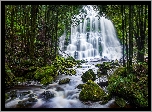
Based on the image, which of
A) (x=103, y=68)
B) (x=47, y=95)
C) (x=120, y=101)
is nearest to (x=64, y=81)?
(x=47, y=95)

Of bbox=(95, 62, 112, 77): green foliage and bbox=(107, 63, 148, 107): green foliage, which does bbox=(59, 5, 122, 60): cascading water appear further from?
bbox=(107, 63, 148, 107): green foliage

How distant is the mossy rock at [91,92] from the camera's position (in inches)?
188

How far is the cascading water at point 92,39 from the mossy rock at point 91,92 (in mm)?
572

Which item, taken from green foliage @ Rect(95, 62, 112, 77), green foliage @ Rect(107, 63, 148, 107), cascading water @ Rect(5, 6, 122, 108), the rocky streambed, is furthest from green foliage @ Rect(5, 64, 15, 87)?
green foliage @ Rect(107, 63, 148, 107)

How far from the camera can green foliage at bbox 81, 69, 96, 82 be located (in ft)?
16.2

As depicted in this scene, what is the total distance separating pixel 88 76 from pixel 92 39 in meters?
1.38

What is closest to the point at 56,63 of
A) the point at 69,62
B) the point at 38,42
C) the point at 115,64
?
the point at 69,62

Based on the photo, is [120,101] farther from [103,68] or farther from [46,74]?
[46,74]

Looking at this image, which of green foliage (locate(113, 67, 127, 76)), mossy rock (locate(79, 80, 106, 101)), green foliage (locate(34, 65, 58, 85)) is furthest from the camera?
green foliage (locate(34, 65, 58, 85))

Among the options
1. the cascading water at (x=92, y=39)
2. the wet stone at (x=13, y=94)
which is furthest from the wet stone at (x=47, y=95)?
the cascading water at (x=92, y=39)

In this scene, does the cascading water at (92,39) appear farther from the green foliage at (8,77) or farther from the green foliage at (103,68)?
the green foliage at (8,77)

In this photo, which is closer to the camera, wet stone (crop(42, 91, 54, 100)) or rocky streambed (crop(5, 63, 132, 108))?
rocky streambed (crop(5, 63, 132, 108))

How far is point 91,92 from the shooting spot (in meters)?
4.85

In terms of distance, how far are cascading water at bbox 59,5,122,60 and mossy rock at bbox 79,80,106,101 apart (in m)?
0.57
